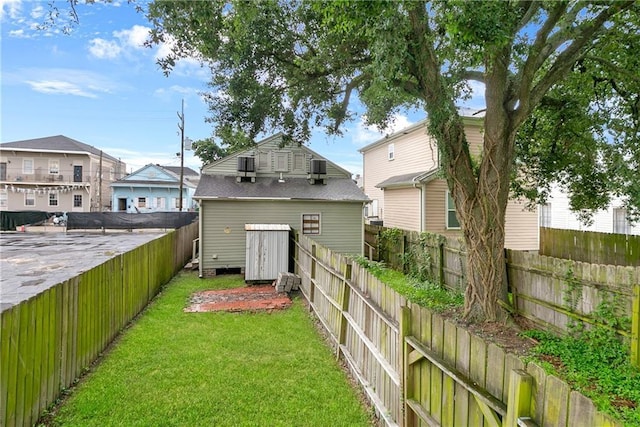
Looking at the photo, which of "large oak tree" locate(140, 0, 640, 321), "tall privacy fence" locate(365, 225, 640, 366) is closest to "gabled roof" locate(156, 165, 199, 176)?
"large oak tree" locate(140, 0, 640, 321)

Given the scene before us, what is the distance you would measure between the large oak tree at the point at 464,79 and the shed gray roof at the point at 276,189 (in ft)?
9.90

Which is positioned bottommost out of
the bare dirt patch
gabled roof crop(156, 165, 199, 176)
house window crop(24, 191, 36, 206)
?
the bare dirt patch

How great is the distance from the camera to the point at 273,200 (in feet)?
40.3

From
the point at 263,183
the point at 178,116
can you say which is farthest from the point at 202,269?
the point at 178,116

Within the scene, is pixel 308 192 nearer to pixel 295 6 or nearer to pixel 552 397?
pixel 295 6

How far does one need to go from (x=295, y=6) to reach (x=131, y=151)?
46.6m

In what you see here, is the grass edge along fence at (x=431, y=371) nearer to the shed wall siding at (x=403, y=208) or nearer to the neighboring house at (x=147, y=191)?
the shed wall siding at (x=403, y=208)

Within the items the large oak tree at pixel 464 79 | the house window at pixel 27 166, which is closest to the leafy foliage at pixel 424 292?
the large oak tree at pixel 464 79

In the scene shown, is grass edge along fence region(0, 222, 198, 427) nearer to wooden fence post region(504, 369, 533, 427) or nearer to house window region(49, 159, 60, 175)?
wooden fence post region(504, 369, 533, 427)

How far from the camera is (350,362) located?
459 cm

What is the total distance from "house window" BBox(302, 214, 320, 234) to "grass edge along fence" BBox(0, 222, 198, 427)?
6.59m

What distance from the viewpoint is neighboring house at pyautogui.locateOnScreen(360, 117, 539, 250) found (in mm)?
13531

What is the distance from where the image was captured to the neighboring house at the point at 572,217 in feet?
50.4

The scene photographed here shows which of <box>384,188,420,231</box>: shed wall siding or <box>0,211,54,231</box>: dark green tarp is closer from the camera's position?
<box>384,188,420,231</box>: shed wall siding
